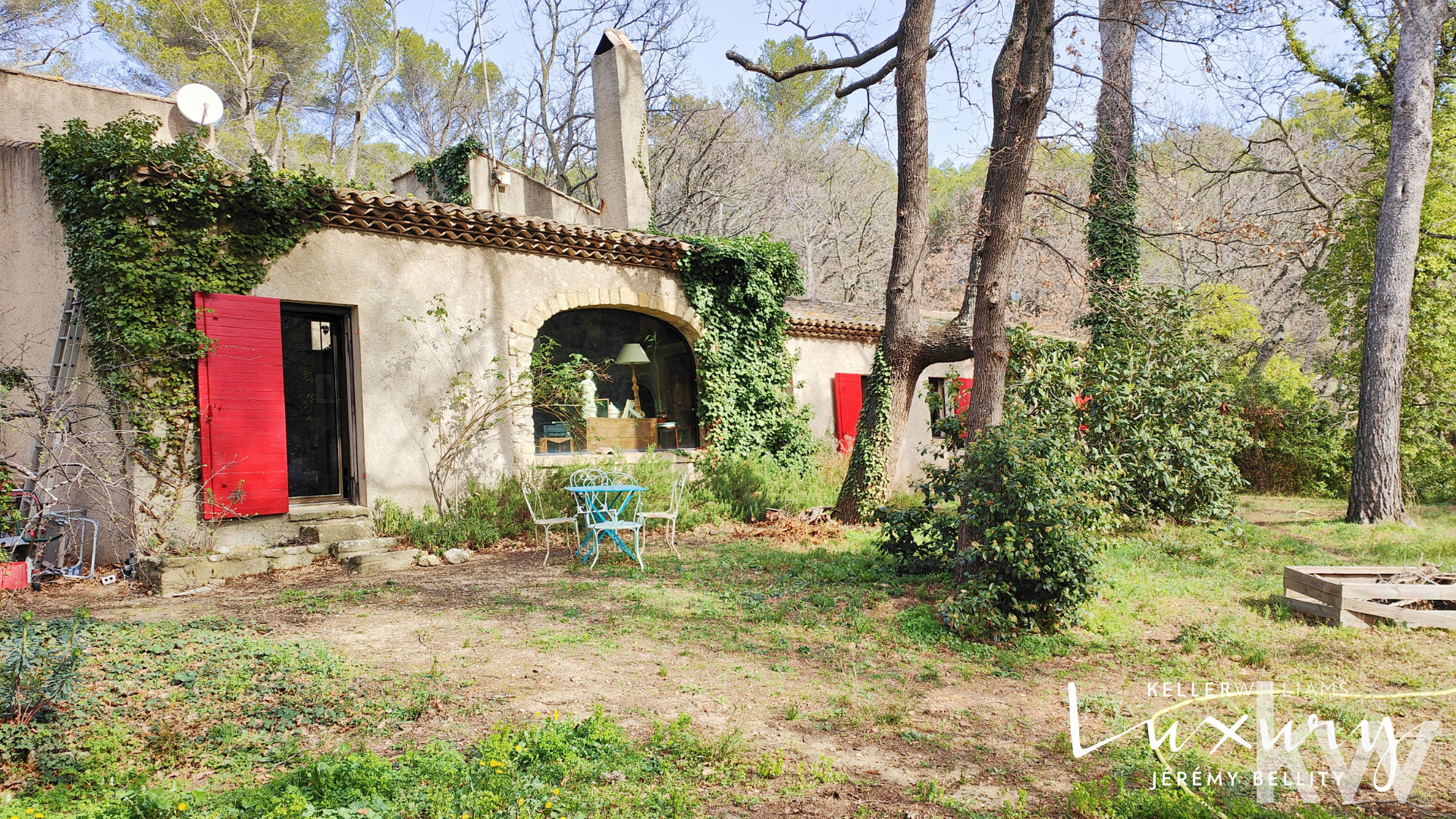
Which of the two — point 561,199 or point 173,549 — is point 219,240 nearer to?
point 173,549

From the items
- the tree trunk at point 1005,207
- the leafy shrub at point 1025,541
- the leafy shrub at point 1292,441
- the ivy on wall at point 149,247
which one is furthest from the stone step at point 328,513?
the leafy shrub at point 1292,441

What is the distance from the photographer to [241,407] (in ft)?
23.0

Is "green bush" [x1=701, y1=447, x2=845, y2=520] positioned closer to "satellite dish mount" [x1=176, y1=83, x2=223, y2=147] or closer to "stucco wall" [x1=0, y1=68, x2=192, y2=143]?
"satellite dish mount" [x1=176, y1=83, x2=223, y2=147]

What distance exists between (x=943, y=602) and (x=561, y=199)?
10148 millimetres

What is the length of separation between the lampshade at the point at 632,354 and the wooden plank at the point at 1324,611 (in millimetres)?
7176

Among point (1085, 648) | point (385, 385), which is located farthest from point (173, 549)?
point (1085, 648)

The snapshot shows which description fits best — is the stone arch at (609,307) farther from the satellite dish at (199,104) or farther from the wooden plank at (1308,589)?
the wooden plank at (1308,589)

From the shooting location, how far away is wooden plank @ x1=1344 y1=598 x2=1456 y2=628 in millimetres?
4914

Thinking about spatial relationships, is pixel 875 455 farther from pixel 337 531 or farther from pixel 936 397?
pixel 936 397

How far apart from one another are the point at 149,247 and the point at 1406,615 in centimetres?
973

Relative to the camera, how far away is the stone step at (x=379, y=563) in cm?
682

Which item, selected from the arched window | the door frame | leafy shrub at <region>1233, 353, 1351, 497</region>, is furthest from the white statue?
leafy shrub at <region>1233, 353, 1351, 497</region>

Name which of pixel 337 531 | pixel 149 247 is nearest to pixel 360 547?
pixel 337 531

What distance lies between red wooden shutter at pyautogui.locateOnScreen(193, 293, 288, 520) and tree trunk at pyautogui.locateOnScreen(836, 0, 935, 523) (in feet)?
19.3
